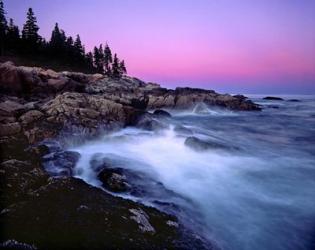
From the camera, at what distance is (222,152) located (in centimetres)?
1319

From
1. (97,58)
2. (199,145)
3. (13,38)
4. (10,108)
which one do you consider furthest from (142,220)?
(97,58)

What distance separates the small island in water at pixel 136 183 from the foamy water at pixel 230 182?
4 centimetres

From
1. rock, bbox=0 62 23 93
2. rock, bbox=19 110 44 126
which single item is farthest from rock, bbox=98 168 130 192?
rock, bbox=0 62 23 93

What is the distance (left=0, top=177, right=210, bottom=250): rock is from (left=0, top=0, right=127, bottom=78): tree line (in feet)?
122

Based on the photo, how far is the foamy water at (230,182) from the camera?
265 inches

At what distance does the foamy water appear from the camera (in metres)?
6.74

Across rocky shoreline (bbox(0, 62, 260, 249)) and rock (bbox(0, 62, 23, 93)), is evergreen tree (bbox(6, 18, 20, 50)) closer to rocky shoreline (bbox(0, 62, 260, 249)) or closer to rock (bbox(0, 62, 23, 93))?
rock (bbox(0, 62, 23, 93))

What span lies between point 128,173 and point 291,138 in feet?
45.6

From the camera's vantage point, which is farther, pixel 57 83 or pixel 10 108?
pixel 57 83

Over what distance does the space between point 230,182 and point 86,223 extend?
6.09 metres

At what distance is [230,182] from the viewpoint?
10.0m

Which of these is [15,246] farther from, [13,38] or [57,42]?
[57,42]

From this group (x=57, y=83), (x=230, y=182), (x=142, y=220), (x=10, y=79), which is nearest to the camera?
(x=142, y=220)

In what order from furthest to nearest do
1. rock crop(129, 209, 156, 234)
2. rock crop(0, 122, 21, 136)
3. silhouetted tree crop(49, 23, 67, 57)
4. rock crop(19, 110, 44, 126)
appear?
silhouetted tree crop(49, 23, 67, 57), rock crop(19, 110, 44, 126), rock crop(0, 122, 21, 136), rock crop(129, 209, 156, 234)
